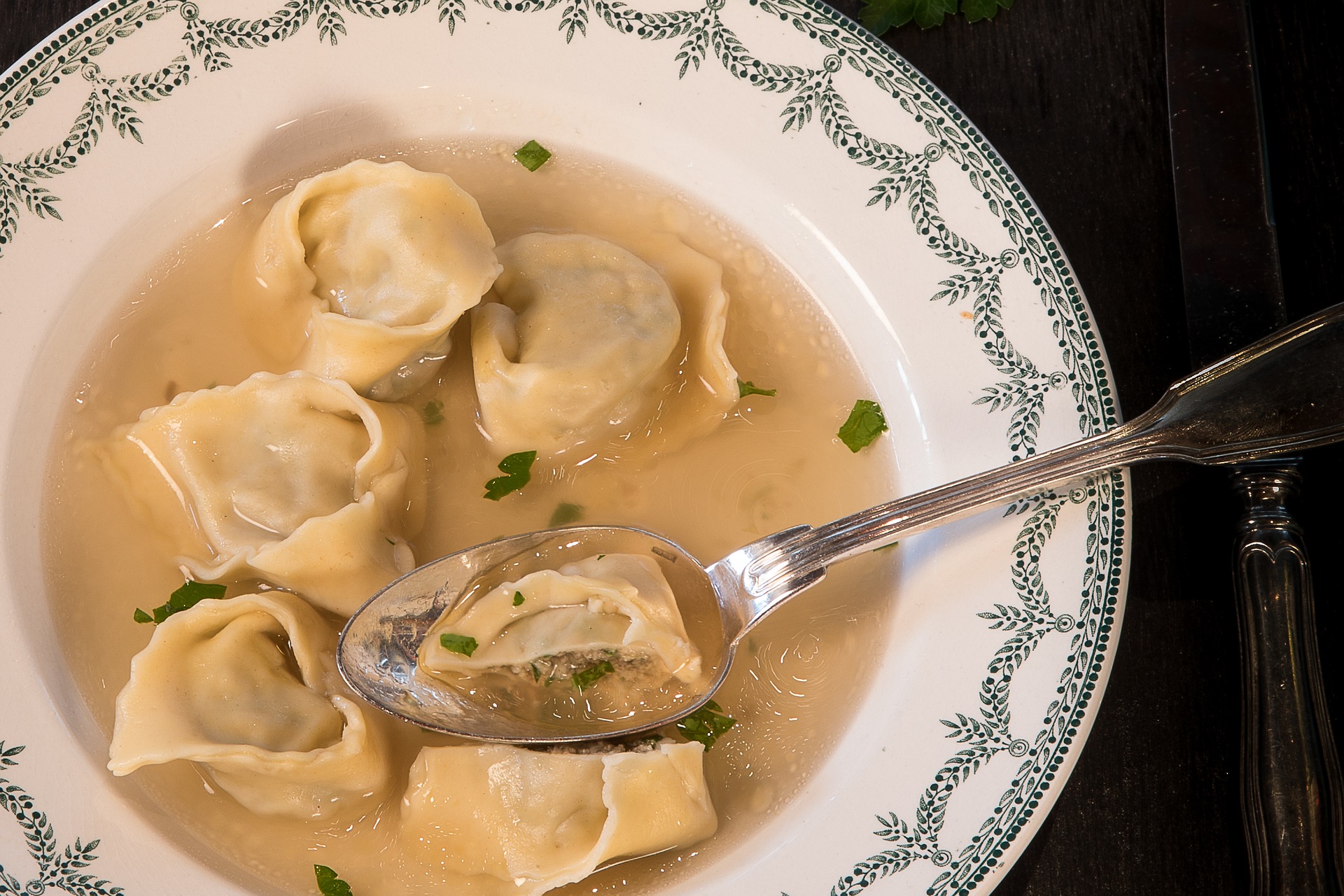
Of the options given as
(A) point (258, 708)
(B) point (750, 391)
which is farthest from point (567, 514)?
(A) point (258, 708)

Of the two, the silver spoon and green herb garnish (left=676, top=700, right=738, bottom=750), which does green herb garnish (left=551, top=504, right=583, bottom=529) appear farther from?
green herb garnish (left=676, top=700, right=738, bottom=750)

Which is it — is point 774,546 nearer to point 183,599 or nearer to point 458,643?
point 458,643

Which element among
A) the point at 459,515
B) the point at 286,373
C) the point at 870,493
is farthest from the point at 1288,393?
the point at 286,373

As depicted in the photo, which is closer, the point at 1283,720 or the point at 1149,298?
the point at 1283,720

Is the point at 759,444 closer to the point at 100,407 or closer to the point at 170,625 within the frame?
the point at 170,625

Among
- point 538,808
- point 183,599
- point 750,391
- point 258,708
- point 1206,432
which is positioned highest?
point 750,391

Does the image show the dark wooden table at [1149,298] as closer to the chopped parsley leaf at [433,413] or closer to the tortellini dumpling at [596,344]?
the tortellini dumpling at [596,344]

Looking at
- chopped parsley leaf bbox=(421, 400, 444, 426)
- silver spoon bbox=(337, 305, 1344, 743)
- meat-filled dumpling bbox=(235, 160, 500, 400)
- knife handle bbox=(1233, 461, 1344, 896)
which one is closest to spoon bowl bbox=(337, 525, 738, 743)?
silver spoon bbox=(337, 305, 1344, 743)
